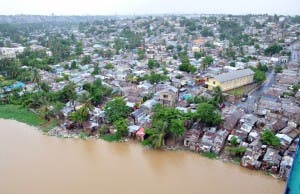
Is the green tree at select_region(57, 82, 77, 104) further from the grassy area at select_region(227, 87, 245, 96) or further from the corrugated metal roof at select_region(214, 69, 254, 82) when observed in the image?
the grassy area at select_region(227, 87, 245, 96)

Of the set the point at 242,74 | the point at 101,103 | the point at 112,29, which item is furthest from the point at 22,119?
the point at 112,29

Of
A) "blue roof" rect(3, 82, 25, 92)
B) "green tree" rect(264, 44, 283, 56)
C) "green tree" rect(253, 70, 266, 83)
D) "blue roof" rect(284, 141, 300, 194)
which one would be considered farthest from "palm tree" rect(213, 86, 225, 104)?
"green tree" rect(264, 44, 283, 56)

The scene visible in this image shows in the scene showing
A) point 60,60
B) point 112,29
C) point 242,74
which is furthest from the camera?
point 112,29

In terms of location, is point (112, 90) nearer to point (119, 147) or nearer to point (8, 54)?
point (119, 147)

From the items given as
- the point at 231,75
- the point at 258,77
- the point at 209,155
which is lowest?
the point at 209,155

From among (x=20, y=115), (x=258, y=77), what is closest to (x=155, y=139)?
(x=20, y=115)

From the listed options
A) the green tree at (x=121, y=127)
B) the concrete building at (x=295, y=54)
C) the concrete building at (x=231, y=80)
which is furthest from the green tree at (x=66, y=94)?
the concrete building at (x=295, y=54)

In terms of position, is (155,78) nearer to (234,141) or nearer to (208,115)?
(208,115)
